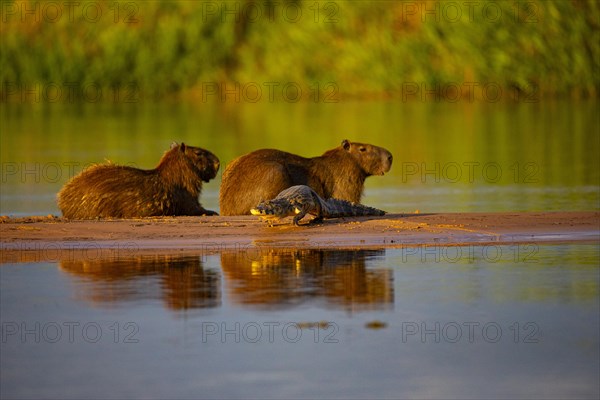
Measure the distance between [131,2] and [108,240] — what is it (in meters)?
46.9

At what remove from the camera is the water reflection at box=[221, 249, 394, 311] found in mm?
10906

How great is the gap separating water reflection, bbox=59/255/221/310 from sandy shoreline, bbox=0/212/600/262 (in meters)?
0.50

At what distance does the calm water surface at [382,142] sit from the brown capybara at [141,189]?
78.9 inches

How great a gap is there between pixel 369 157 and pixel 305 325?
7.48 meters

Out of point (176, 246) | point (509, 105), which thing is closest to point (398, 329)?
point (176, 246)

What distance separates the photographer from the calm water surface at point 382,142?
2067 centimetres

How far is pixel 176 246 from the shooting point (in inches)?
529

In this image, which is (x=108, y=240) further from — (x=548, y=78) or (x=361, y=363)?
(x=548, y=78)

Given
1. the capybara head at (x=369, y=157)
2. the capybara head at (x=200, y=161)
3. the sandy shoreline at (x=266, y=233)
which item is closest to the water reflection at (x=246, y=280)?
the sandy shoreline at (x=266, y=233)

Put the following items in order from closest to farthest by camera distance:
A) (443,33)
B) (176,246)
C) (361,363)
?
(361,363) → (176,246) → (443,33)
